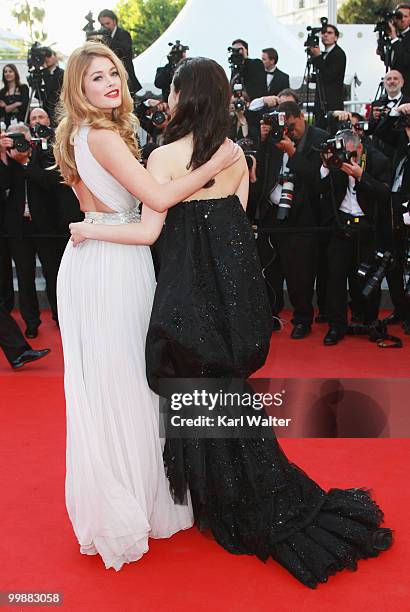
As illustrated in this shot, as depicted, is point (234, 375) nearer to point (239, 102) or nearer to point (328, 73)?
point (239, 102)

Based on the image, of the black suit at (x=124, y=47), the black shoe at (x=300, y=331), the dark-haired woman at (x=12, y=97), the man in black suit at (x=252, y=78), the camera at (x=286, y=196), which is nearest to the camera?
the camera at (x=286, y=196)

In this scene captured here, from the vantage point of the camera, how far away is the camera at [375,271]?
221 inches

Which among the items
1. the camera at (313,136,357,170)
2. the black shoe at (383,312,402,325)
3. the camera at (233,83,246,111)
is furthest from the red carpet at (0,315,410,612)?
the camera at (233,83,246,111)

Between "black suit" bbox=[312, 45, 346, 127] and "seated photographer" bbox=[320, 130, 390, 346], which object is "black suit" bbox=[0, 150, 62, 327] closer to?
"seated photographer" bbox=[320, 130, 390, 346]

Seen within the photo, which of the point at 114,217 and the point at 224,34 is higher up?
the point at 224,34

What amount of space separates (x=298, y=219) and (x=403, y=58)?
2.04 m

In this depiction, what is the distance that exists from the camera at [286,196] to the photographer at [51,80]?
2831 millimetres

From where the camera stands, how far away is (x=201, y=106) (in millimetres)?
2457

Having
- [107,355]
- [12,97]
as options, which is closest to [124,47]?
[12,97]

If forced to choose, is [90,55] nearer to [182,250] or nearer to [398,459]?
[182,250]

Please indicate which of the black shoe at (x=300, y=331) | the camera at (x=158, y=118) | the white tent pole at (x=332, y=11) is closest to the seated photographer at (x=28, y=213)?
the camera at (x=158, y=118)

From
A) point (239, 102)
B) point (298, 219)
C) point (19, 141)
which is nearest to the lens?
point (19, 141)

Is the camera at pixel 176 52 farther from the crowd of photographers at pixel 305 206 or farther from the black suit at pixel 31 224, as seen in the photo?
the black suit at pixel 31 224

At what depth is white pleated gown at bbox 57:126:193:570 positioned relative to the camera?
2.63 meters
